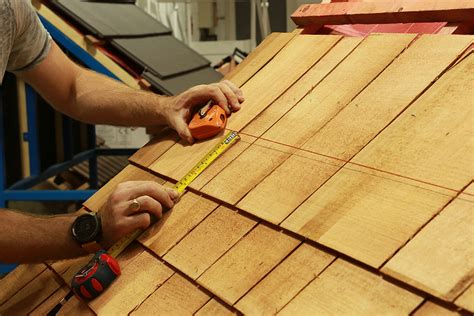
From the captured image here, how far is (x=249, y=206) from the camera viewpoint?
50.6 inches

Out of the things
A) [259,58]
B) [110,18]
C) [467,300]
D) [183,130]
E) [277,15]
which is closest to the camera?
[467,300]

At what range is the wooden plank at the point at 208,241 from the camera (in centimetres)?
123

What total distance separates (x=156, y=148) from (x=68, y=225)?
0.39 m

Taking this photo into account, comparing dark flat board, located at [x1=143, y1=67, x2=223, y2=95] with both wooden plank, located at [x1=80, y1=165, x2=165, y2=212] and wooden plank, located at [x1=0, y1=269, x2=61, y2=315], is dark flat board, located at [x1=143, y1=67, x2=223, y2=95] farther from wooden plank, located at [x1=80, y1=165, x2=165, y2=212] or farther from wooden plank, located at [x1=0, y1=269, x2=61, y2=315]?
wooden plank, located at [x1=0, y1=269, x2=61, y2=315]

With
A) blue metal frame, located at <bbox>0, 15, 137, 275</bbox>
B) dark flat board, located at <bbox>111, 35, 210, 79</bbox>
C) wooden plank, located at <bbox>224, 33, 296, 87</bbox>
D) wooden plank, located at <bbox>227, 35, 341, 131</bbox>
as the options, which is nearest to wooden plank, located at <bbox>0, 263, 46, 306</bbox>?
wooden plank, located at <bbox>227, 35, 341, 131</bbox>

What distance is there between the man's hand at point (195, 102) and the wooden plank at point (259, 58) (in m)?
0.08

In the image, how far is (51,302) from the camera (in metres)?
1.47

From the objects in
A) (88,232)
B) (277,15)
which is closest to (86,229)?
(88,232)

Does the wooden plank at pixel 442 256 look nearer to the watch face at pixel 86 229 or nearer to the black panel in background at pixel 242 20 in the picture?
the watch face at pixel 86 229

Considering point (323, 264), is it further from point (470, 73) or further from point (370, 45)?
point (370, 45)

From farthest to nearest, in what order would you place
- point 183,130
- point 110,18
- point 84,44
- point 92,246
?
point 110,18 < point 84,44 < point 183,130 < point 92,246

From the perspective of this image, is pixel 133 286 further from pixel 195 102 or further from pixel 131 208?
pixel 195 102

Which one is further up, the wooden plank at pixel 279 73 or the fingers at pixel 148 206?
the wooden plank at pixel 279 73

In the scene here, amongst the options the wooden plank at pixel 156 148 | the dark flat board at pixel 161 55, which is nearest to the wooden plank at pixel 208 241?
the wooden plank at pixel 156 148
